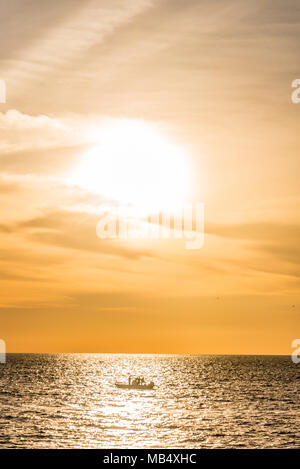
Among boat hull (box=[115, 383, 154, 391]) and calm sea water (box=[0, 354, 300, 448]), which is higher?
boat hull (box=[115, 383, 154, 391])

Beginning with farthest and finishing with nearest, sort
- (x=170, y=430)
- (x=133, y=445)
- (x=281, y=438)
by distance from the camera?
1. (x=170, y=430)
2. (x=281, y=438)
3. (x=133, y=445)

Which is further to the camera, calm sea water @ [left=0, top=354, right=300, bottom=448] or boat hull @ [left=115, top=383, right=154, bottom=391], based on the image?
boat hull @ [left=115, top=383, right=154, bottom=391]

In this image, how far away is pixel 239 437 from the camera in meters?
77.4

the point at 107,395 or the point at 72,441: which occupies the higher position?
the point at 107,395

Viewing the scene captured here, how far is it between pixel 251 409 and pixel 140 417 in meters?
23.7

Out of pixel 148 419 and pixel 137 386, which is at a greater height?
pixel 137 386

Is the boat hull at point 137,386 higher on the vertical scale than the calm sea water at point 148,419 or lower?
higher

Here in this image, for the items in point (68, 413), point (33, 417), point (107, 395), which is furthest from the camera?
point (107, 395)

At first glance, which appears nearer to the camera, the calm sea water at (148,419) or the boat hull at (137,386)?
the calm sea water at (148,419)

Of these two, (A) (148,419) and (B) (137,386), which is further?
(B) (137,386)
